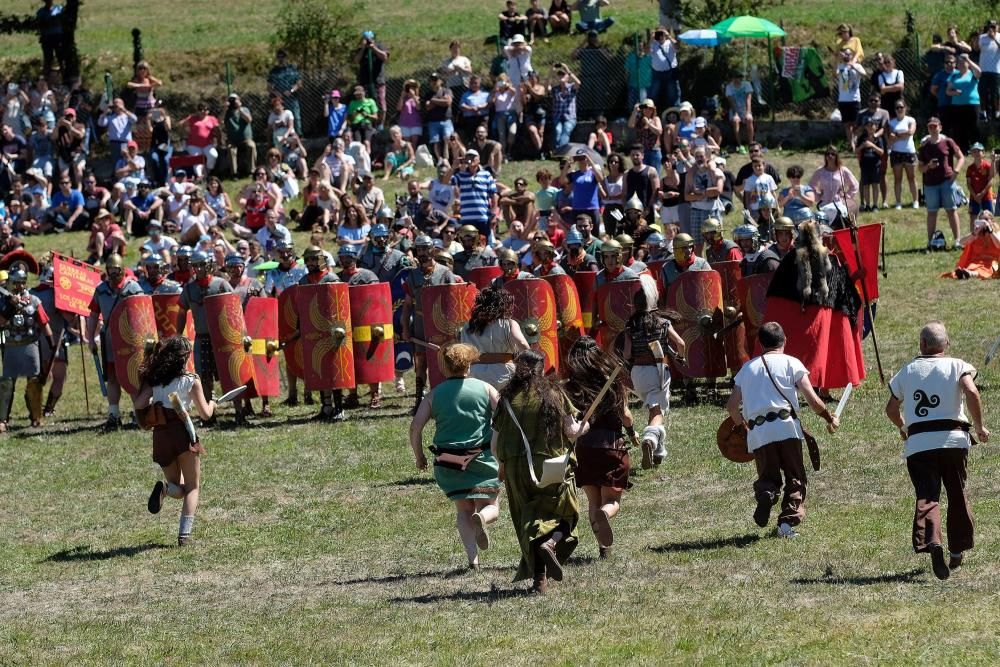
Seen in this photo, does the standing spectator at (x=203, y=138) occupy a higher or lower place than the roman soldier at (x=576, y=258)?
higher

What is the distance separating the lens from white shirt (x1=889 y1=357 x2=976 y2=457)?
968 centimetres

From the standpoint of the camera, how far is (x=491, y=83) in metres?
29.4

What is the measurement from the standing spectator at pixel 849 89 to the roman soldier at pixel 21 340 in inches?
511

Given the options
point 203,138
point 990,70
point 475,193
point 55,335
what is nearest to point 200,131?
point 203,138

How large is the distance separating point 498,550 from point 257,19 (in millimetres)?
32133

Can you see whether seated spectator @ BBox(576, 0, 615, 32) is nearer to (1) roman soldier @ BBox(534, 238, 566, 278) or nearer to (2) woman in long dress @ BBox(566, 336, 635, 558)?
(1) roman soldier @ BBox(534, 238, 566, 278)

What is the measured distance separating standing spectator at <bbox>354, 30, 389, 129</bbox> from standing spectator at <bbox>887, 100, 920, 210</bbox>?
8921mm

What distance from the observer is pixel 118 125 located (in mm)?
28406

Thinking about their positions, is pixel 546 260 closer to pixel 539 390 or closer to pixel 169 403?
pixel 169 403

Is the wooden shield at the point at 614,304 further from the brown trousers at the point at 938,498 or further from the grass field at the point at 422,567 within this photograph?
the brown trousers at the point at 938,498

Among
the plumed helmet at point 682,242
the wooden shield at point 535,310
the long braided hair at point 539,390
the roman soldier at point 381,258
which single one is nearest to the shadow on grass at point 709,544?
the long braided hair at point 539,390

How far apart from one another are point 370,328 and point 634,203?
4.02 meters

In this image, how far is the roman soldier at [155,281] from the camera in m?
17.1

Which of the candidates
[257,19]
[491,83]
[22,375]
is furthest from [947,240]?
[257,19]
